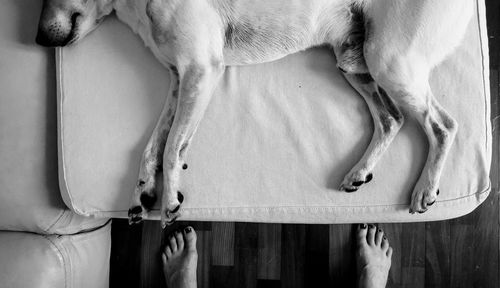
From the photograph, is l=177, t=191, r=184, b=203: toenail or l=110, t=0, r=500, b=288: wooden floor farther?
l=110, t=0, r=500, b=288: wooden floor

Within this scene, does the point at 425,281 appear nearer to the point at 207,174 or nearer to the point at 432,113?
the point at 432,113

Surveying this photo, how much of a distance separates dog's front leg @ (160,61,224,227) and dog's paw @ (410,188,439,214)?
721 mm

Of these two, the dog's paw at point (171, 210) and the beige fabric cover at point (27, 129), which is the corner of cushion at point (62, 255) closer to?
the beige fabric cover at point (27, 129)

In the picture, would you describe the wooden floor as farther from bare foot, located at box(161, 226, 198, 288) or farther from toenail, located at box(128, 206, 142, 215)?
toenail, located at box(128, 206, 142, 215)

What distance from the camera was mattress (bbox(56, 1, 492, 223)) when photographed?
133cm

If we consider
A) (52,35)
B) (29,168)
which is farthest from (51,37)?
Result: (29,168)

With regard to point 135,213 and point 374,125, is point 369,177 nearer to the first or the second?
point 374,125

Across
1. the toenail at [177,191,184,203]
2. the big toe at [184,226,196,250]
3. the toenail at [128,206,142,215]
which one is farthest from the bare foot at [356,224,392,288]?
the toenail at [128,206,142,215]

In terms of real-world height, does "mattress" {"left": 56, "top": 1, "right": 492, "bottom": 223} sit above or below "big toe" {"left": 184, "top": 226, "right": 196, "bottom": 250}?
above

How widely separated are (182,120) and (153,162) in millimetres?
166

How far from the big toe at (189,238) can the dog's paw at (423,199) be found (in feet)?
3.00

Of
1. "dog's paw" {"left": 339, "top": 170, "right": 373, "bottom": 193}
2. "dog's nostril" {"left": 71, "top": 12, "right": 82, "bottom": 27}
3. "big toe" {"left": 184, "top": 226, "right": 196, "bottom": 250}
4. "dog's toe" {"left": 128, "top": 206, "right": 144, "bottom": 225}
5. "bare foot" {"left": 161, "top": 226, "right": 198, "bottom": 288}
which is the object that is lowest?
"bare foot" {"left": 161, "top": 226, "right": 198, "bottom": 288}

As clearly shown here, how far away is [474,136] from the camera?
1.33 meters

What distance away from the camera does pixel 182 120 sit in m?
1.30
